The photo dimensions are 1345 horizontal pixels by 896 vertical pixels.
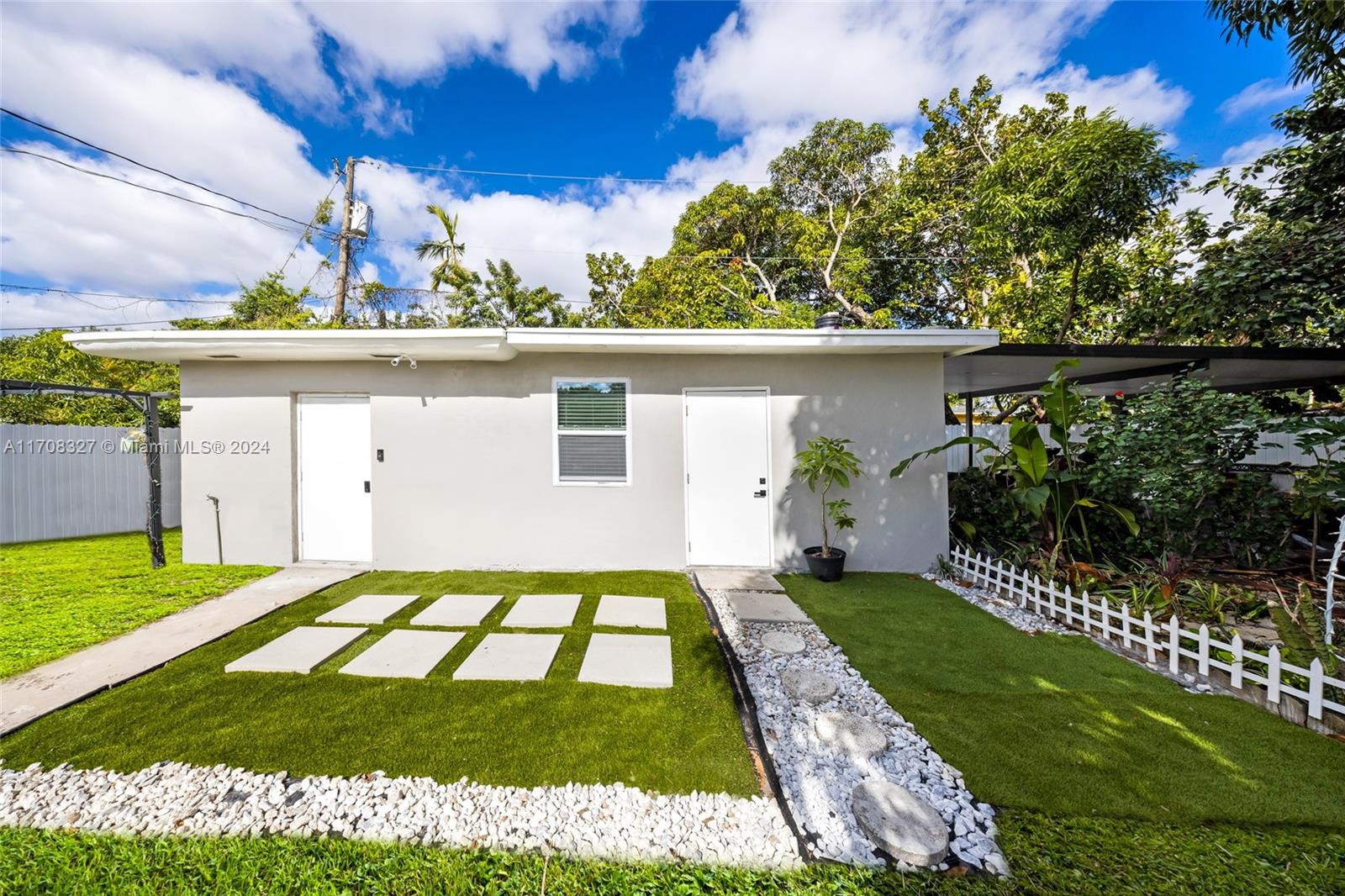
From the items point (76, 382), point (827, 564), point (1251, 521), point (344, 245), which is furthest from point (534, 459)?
point (76, 382)

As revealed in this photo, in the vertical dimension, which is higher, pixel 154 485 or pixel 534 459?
pixel 534 459

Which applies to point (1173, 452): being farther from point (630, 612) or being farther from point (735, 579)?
point (630, 612)

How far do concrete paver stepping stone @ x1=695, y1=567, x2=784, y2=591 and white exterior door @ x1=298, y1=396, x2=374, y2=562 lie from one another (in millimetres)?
3961

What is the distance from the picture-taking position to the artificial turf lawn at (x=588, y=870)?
1572 millimetres

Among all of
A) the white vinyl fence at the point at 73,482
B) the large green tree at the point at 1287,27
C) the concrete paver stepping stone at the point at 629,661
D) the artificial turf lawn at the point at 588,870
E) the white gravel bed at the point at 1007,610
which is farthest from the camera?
the white vinyl fence at the point at 73,482

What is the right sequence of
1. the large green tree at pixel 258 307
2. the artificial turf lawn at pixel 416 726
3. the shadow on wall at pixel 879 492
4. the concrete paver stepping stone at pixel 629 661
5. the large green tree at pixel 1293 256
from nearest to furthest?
the artificial turf lawn at pixel 416 726 < the concrete paver stepping stone at pixel 629 661 < the shadow on wall at pixel 879 492 < the large green tree at pixel 1293 256 < the large green tree at pixel 258 307

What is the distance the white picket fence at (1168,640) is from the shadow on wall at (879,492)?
79 centimetres

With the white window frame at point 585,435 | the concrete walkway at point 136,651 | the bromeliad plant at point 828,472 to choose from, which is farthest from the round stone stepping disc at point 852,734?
the concrete walkway at point 136,651

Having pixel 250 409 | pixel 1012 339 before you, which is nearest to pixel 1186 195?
pixel 1012 339

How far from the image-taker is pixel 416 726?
8.06ft

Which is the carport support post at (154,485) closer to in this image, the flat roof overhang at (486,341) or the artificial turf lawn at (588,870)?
the flat roof overhang at (486,341)

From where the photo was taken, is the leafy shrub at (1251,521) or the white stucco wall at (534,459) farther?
the white stucco wall at (534,459)

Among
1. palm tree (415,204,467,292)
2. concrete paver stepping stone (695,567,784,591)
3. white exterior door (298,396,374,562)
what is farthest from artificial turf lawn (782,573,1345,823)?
palm tree (415,204,467,292)

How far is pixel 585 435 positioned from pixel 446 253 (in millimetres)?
10972
